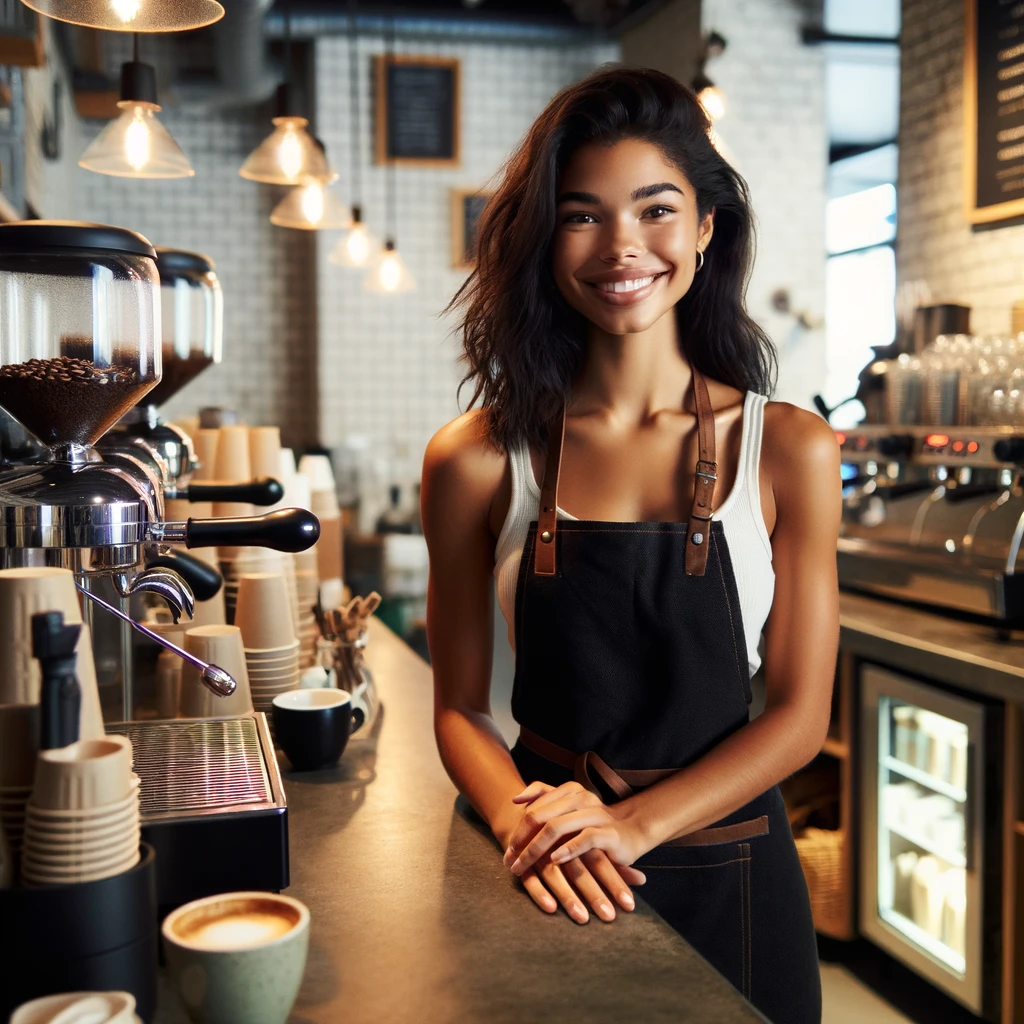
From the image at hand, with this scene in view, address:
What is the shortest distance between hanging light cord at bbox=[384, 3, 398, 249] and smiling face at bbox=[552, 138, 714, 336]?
5.20 meters

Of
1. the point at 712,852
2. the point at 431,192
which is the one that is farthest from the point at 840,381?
the point at 712,852

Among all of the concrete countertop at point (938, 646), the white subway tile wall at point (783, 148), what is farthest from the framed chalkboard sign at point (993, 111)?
the concrete countertop at point (938, 646)

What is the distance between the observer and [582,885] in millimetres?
1184

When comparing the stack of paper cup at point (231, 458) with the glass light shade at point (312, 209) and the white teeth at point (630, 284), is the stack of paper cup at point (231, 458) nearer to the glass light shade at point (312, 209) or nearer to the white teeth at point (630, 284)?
the white teeth at point (630, 284)

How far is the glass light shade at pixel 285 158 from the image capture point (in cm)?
283

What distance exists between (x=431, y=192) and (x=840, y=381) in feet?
9.41

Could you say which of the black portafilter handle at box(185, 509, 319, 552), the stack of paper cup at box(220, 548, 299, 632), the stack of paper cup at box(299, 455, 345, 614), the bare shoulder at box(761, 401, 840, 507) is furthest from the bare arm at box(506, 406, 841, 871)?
the stack of paper cup at box(299, 455, 345, 614)

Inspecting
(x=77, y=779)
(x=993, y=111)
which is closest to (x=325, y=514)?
(x=77, y=779)

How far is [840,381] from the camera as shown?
7.48 metres

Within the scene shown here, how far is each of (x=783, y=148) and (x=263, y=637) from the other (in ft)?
15.7

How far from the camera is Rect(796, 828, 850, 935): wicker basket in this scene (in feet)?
10.9

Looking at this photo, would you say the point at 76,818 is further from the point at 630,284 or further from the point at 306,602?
the point at 306,602

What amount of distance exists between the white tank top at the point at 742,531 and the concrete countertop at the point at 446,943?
0.34 meters

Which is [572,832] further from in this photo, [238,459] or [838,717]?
[838,717]
